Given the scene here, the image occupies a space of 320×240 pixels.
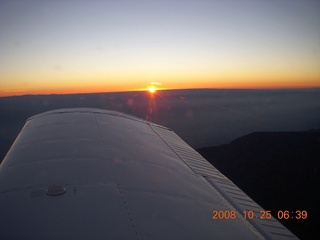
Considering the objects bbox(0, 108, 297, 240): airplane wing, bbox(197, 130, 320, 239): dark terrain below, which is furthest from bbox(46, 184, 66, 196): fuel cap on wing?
bbox(197, 130, 320, 239): dark terrain below

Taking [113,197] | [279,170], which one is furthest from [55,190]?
[279,170]

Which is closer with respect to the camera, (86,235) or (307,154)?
(86,235)

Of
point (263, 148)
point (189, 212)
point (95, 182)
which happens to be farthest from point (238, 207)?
point (263, 148)

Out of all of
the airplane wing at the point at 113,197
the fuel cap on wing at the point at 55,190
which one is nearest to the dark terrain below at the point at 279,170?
the airplane wing at the point at 113,197

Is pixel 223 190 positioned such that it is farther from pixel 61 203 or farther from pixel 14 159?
pixel 14 159

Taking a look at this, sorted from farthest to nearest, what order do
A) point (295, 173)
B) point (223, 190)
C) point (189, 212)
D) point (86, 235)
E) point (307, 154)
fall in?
point (307, 154), point (295, 173), point (223, 190), point (189, 212), point (86, 235)

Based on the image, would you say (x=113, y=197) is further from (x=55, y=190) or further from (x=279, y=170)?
(x=279, y=170)

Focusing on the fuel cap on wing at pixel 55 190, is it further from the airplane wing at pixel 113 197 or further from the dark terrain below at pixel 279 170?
the dark terrain below at pixel 279 170

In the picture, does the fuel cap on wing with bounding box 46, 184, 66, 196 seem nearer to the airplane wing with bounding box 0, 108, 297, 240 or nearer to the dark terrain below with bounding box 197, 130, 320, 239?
the airplane wing with bounding box 0, 108, 297, 240
